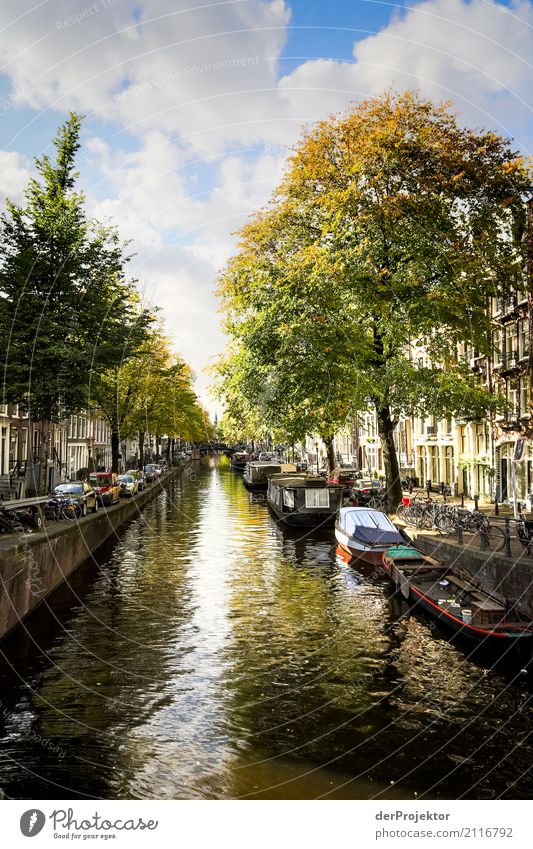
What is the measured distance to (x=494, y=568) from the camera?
71.4 feet

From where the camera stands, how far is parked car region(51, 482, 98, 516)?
3481 centimetres

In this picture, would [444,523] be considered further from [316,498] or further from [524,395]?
[524,395]

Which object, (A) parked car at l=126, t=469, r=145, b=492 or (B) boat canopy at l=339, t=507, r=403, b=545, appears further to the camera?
(A) parked car at l=126, t=469, r=145, b=492

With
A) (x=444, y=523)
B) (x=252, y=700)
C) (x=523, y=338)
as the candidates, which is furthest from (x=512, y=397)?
(x=252, y=700)

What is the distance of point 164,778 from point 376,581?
56.7 ft

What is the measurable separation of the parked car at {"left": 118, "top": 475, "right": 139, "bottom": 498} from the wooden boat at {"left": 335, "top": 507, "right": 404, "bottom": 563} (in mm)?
25914

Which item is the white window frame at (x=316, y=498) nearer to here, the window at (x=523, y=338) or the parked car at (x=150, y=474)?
the window at (x=523, y=338)

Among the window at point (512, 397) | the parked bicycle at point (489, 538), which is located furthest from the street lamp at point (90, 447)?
the parked bicycle at point (489, 538)

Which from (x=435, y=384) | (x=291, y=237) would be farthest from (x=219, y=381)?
(x=435, y=384)

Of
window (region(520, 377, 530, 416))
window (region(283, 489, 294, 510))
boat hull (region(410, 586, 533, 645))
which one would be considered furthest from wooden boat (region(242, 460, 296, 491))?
boat hull (region(410, 586, 533, 645))

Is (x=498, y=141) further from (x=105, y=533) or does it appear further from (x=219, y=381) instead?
(x=105, y=533)

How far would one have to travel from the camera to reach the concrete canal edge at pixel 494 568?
A: 64.1ft

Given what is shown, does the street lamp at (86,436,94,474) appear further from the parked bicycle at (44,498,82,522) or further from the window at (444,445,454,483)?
the parked bicycle at (44,498,82,522)

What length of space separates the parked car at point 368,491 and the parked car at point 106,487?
1661 cm
